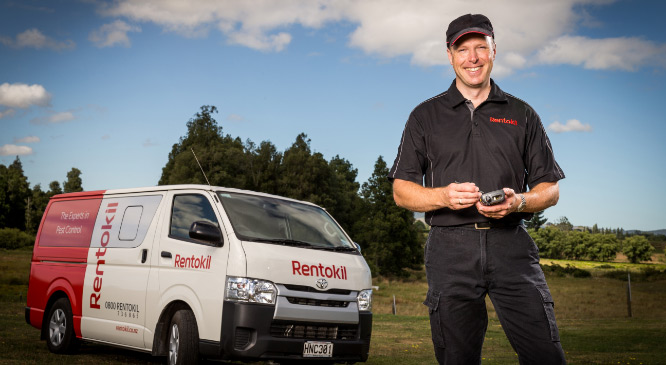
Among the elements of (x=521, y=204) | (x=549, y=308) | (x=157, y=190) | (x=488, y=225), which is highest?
(x=157, y=190)

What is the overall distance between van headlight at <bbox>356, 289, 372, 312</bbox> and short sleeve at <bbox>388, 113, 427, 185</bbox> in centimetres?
464

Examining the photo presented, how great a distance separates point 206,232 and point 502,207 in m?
4.87

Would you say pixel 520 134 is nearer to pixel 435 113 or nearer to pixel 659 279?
pixel 435 113

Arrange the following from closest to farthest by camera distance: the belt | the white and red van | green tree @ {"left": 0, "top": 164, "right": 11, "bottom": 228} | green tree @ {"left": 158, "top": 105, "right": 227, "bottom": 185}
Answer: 1. the belt
2. the white and red van
3. green tree @ {"left": 158, "top": 105, "right": 227, "bottom": 185}
4. green tree @ {"left": 0, "top": 164, "right": 11, "bottom": 228}

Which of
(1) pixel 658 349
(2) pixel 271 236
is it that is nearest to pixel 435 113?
(2) pixel 271 236

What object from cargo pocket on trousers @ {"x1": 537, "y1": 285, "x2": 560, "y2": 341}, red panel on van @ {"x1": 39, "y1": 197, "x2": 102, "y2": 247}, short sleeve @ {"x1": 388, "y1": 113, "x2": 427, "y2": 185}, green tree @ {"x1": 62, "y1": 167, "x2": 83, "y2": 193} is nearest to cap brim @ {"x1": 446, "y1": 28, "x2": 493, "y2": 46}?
short sleeve @ {"x1": 388, "y1": 113, "x2": 427, "y2": 185}

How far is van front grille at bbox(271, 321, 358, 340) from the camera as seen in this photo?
745 centimetres

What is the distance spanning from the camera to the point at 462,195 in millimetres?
3170

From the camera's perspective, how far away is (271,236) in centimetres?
804

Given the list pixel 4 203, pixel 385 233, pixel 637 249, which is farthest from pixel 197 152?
pixel 637 249

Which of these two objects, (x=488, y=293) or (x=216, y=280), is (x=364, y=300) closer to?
(x=216, y=280)

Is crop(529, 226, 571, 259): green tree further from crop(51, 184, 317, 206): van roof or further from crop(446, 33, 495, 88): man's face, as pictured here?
crop(446, 33, 495, 88): man's face

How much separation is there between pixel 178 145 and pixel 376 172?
23911 mm

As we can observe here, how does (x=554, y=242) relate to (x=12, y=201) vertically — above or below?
below
